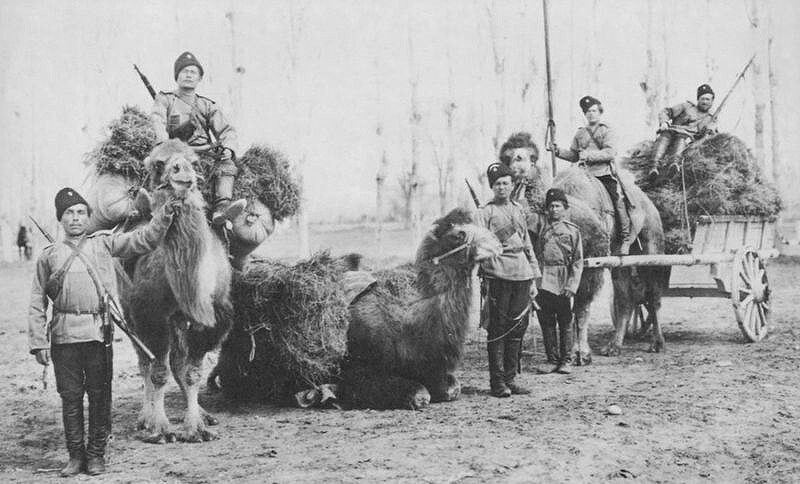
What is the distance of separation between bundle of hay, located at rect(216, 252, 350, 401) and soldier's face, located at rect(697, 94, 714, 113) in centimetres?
657

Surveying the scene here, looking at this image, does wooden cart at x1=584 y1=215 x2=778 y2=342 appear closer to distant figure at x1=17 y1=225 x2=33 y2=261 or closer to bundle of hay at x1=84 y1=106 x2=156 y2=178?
bundle of hay at x1=84 y1=106 x2=156 y2=178

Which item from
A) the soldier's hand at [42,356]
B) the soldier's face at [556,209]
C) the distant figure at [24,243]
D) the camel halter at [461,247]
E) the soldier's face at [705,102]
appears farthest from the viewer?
the distant figure at [24,243]

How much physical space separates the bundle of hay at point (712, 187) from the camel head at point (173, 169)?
23.0 ft

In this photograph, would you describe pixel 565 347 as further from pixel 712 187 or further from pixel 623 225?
pixel 712 187

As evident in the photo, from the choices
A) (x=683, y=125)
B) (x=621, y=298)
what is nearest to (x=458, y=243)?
(x=621, y=298)

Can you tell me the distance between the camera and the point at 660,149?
10.3m

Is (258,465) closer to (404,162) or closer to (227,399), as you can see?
(227,399)

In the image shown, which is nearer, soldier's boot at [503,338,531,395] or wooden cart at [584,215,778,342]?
soldier's boot at [503,338,531,395]

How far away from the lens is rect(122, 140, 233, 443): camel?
5.44m

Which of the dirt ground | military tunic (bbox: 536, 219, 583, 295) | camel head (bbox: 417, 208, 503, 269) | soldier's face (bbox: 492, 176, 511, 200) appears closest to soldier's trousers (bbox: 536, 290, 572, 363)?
military tunic (bbox: 536, 219, 583, 295)

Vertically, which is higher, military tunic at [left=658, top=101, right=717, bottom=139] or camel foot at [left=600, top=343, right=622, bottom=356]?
military tunic at [left=658, top=101, right=717, bottom=139]

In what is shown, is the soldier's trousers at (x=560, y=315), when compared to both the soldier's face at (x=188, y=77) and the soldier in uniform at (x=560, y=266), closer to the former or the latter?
the soldier in uniform at (x=560, y=266)

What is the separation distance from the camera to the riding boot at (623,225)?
9289mm

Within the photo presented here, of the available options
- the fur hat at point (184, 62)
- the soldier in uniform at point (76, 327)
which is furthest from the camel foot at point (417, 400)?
the fur hat at point (184, 62)
